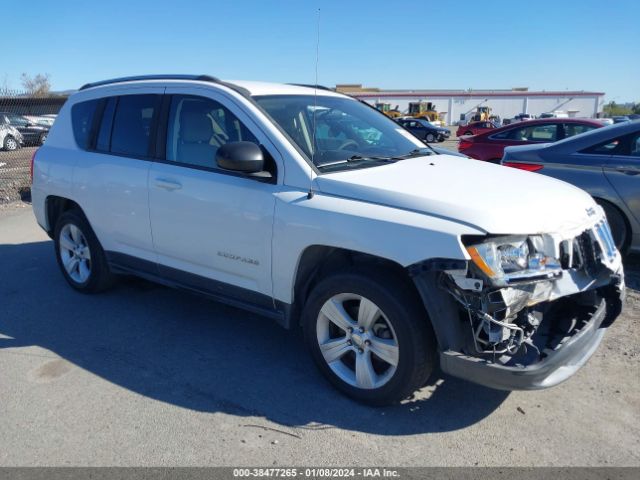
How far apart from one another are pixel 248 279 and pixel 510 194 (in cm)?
179

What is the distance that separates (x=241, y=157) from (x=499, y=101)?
263ft

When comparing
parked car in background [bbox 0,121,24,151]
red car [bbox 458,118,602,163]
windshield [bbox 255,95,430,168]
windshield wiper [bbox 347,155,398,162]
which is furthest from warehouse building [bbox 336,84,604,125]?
windshield wiper [bbox 347,155,398,162]

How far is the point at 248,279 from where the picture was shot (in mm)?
3637

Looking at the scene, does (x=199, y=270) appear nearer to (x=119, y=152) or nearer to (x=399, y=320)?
(x=119, y=152)

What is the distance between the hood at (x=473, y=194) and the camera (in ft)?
9.11

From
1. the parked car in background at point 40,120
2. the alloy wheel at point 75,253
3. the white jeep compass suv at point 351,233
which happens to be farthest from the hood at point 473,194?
the parked car in background at point 40,120

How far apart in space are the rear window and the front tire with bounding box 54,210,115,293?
688 millimetres

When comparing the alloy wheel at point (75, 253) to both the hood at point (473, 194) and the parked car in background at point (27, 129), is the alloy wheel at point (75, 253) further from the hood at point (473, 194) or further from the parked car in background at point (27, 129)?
the parked car in background at point (27, 129)

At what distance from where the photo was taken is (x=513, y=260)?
2725 mm

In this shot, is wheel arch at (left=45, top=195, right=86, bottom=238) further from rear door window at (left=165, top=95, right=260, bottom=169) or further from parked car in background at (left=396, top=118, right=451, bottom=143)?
parked car in background at (left=396, top=118, right=451, bottom=143)

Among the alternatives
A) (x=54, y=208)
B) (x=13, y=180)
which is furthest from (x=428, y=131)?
(x=54, y=208)

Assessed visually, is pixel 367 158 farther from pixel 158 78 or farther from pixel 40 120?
pixel 40 120

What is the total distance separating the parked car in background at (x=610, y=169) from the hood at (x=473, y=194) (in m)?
2.21

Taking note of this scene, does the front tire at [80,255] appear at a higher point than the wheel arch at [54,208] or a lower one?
lower
